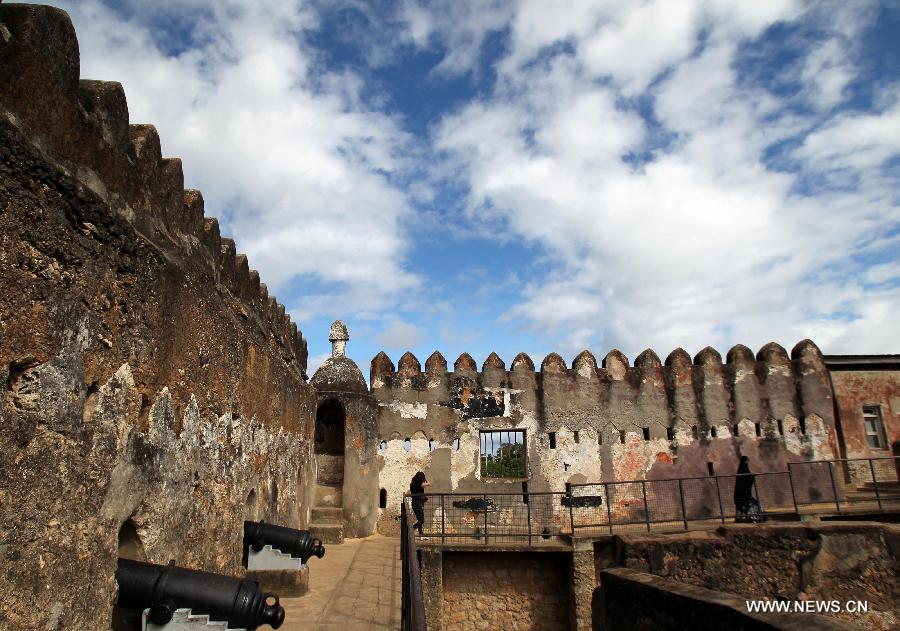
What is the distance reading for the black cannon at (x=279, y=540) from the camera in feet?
20.8

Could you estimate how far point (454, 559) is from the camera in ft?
32.7

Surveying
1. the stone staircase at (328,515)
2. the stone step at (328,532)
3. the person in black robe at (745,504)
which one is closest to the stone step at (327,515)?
A: the stone staircase at (328,515)

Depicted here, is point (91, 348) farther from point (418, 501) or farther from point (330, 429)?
point (330, 429)

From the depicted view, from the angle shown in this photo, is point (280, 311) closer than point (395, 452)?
Yes

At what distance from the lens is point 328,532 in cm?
1118

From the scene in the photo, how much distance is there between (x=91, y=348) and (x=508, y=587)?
866 centimetres

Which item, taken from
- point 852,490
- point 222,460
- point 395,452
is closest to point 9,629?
point 222,460

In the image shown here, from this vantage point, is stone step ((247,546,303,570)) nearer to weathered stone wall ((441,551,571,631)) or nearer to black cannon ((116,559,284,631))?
black cannon ((116,559,284,631))

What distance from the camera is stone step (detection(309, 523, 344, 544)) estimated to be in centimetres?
1110

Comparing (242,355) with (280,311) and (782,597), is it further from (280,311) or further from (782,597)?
(782,597)

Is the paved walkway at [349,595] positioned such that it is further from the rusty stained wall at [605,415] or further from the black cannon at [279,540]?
the rusty stained wall at [605,415]

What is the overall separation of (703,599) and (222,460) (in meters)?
4.23

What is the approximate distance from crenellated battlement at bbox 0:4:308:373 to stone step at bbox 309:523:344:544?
275 inches

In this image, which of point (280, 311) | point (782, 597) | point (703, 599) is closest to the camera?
point (703, 599)
